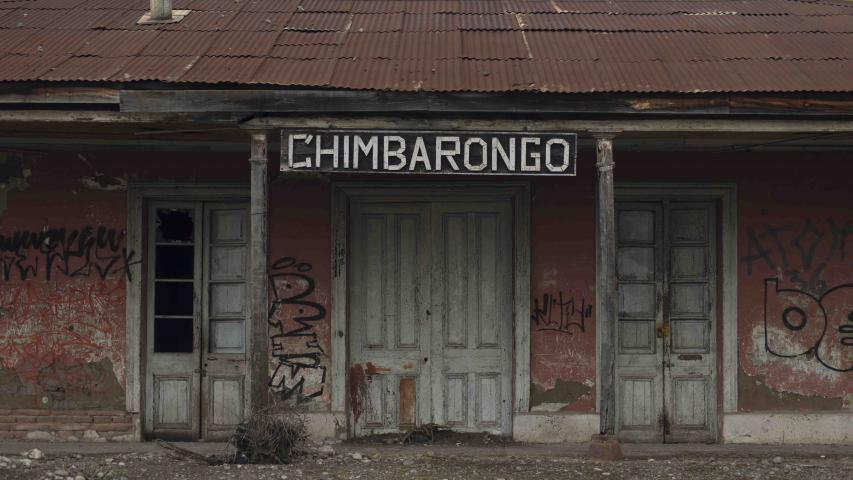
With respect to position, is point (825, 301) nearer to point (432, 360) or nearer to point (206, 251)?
point (432, 360)

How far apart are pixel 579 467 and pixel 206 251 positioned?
3.90m

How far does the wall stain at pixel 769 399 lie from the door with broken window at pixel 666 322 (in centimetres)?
26

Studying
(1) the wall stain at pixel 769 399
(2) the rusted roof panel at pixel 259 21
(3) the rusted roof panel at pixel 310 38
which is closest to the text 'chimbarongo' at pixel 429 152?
(3) the rusted roof panel at pixel 310 38

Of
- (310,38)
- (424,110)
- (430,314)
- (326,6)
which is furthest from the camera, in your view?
(326,6)

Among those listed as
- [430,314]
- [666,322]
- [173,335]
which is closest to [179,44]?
[173,335]

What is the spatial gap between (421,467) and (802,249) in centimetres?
402

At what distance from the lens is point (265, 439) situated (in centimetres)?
645

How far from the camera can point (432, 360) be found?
8.11m

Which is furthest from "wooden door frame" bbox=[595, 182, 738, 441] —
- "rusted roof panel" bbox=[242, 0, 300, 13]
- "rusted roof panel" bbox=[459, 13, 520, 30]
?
"rusted roof panel" bbox=[242, 0, 300, 13]

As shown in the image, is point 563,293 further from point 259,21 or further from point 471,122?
point 259,21

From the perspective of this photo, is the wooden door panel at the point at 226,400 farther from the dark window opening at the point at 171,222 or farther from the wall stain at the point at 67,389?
the dark window opening at the point at 171,222

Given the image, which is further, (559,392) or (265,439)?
(559,392)

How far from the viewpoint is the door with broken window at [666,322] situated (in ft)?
26.5

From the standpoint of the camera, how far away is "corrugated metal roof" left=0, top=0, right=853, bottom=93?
649 cm
